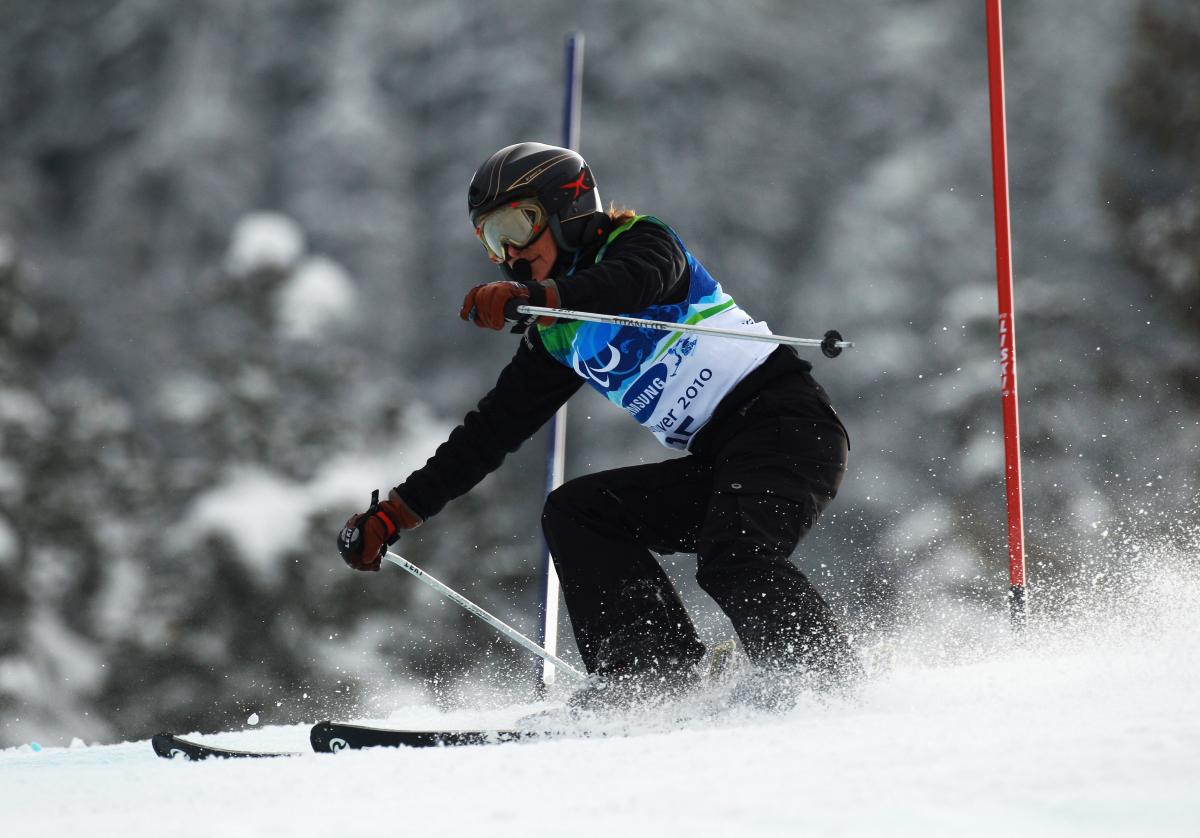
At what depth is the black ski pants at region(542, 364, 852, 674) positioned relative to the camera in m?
1.67

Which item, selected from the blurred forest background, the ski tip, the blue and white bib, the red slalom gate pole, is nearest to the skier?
the blue and white bib

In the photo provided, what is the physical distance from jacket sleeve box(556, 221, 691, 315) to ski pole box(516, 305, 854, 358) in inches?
0.6

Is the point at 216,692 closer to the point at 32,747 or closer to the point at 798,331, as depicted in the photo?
the point at 798,331

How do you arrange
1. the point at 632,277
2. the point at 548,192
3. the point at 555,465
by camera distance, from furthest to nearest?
1. the point at 555,465
2. the point at 548,192
3. the point at 632,277

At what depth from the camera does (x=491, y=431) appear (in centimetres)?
224

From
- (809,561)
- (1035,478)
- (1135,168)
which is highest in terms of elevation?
(1135,168)

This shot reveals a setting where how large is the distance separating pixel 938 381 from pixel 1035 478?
2.76 feet

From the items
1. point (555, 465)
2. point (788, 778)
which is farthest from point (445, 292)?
point (788, 778)

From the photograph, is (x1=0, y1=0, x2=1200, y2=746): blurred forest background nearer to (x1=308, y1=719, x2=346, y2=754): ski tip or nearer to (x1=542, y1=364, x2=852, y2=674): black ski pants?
(x1=542, y1=364, x2=852, y2=674): black ski pants

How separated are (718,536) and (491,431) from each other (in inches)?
25.8

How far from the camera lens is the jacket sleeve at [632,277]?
1740 mm

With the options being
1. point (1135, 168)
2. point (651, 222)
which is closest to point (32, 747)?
point (651, 222)

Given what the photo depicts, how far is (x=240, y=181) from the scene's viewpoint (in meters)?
8.23

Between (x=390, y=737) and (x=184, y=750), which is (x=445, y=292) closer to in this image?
(x=184, y=750)
